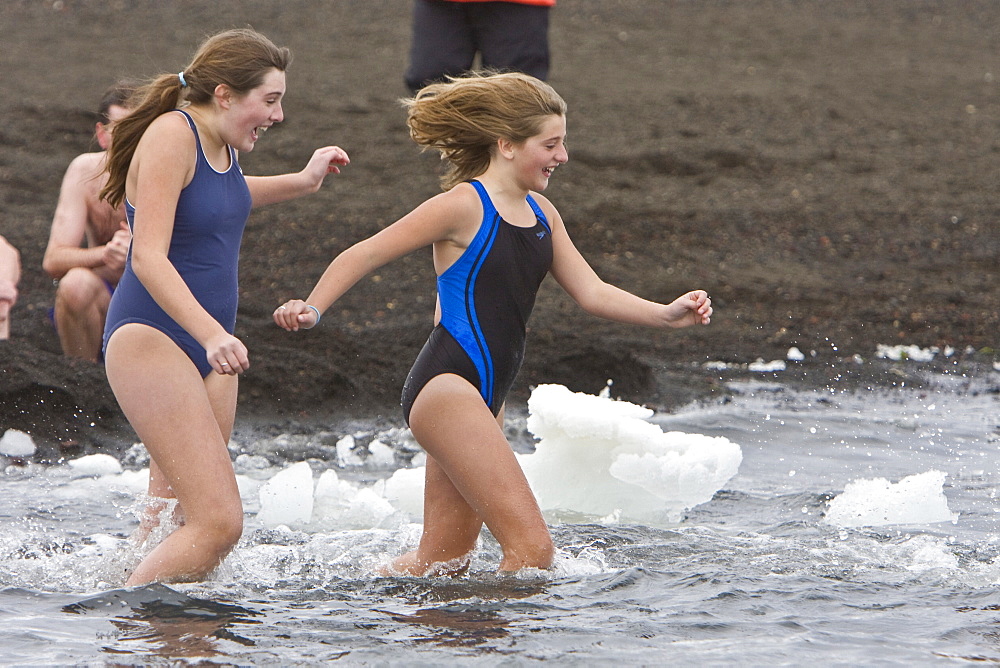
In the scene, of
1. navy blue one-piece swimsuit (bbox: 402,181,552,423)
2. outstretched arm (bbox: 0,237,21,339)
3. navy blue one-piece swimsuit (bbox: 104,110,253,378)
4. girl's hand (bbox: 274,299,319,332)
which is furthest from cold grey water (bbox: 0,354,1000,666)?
outstretched arm (bbox: 0,237,21,339)

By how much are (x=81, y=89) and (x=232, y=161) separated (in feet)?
32.3

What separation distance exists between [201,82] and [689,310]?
1697 millimetres

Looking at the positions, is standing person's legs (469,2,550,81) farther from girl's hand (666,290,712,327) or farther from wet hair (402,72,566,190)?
girl's hand (666,290,712,327)

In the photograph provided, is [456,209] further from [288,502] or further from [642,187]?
[642,187]

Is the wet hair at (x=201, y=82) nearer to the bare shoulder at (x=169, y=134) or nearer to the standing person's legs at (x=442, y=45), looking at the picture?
the bare shoulder at (x=169, y=134)

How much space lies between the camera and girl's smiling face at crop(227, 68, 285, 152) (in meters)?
3.90

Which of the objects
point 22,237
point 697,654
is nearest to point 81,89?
point 22,237

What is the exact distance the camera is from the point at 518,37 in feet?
25.5

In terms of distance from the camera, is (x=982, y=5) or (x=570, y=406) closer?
(x=570, y=406)

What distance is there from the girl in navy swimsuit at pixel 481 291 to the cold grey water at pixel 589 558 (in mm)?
250

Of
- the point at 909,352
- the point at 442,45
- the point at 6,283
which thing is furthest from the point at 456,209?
the point at 909,352

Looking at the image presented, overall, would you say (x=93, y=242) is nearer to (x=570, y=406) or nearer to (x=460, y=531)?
(x=570, y=406)

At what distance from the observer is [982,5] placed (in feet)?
64.2

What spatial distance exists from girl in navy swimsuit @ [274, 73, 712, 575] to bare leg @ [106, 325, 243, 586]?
0.50 m
